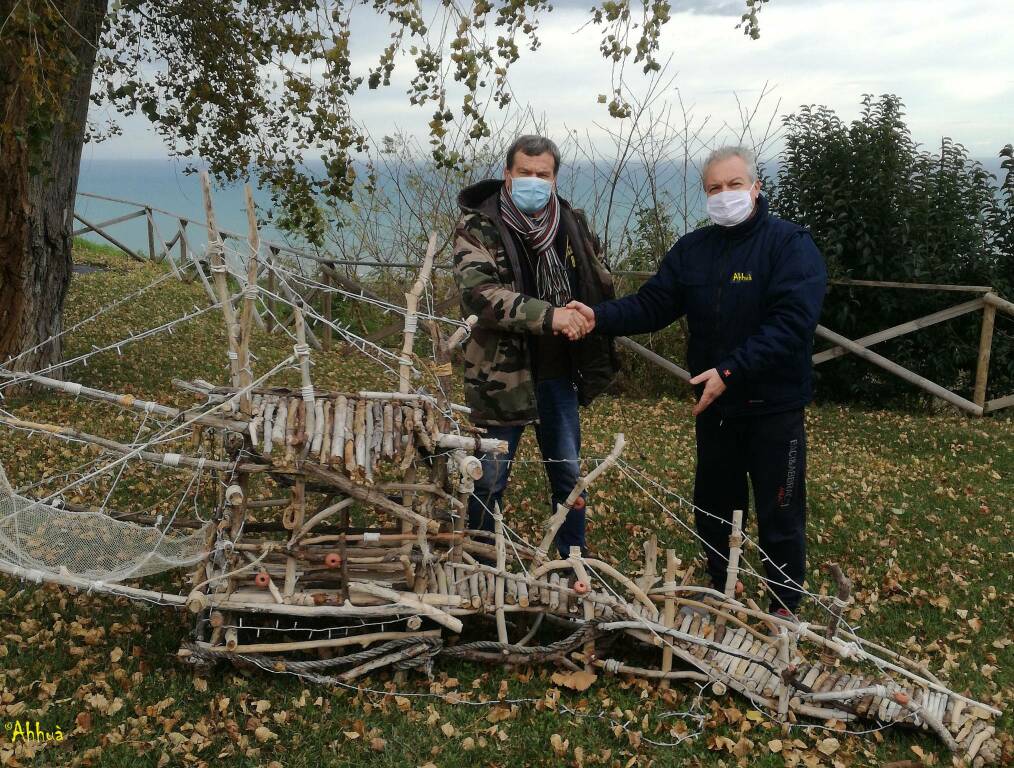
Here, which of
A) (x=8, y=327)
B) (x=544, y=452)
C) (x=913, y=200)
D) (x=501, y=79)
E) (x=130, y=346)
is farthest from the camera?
(x=130, y=346)

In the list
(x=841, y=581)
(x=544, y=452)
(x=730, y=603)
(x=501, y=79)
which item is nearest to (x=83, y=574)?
(x=544, y=452)

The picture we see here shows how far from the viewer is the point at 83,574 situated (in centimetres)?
384

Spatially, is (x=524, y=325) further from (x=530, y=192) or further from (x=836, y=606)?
(x=836, y=606)

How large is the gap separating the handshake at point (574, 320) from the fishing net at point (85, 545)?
5.88ft

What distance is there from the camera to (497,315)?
406 cm

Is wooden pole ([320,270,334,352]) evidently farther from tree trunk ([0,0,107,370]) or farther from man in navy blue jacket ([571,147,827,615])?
man in navy blue jacket ([571,147,827,615])

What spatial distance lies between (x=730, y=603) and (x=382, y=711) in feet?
4.88

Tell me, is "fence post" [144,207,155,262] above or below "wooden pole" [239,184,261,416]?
above

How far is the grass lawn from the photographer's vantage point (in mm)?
3576

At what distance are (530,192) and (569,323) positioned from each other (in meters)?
0.63

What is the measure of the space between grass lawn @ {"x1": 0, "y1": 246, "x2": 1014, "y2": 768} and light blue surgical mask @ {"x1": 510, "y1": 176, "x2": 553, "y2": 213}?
2.00 m

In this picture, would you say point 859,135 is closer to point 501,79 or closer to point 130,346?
point 501,79

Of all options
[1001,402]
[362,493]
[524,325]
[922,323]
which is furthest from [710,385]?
[1001,402]

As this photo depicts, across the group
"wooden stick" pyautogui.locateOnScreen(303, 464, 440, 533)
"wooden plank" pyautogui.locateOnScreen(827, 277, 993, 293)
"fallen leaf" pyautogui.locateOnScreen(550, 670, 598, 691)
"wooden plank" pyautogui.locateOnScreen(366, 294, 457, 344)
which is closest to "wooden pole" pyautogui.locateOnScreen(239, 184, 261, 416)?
"wooden stick" pyautogui.locateOnScreen(303, 464, 440, 533)
